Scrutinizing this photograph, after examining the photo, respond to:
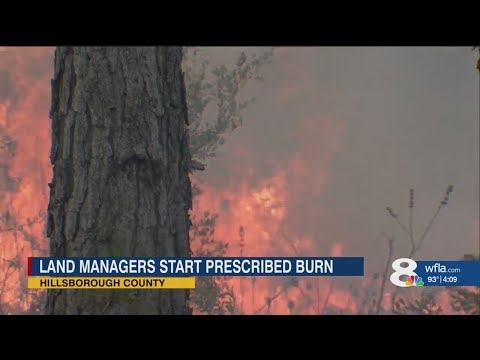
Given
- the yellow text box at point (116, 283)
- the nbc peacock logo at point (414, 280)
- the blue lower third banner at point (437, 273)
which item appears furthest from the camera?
the nbc peacock logo at point (414, 280)

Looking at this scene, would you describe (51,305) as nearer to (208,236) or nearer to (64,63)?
(64,63)

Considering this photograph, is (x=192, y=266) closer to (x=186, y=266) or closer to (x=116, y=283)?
(x=186, y=266)

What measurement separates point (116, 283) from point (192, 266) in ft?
1.56

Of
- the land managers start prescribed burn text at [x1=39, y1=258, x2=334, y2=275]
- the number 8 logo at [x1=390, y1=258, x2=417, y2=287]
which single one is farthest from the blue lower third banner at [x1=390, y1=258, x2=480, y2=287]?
the land managers start prescribed burn text at [x1=39, y1=258, x2=334, y2=275]

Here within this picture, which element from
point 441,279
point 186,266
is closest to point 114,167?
point 186,266

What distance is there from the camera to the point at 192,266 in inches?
108

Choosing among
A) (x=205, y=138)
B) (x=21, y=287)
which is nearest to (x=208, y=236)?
(x=205, y=138)

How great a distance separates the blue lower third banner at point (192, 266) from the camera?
2.27m

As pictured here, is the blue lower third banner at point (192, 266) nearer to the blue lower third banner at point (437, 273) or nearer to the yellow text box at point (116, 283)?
the yellow text box at point (116, 283)

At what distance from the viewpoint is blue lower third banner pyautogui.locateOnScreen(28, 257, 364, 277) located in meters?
2.27

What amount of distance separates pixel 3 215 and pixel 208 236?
2898 millimetres

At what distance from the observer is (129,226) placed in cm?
226

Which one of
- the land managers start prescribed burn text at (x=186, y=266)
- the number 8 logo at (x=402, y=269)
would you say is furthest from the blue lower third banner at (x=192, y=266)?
the number 8 logo at (x=402, y=269)

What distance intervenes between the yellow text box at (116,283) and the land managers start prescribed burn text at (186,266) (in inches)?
1.2
